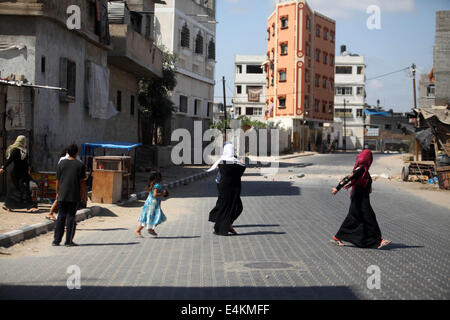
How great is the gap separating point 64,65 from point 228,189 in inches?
341

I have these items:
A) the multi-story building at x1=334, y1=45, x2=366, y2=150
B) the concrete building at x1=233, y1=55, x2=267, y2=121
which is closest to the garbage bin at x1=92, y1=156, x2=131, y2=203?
the concrete building at x1=233, y1=55, x2=267, y2=121

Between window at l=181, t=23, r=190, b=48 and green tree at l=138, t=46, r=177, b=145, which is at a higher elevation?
window at l=181, t=23, r=190, b=48

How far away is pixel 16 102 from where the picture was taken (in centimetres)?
1431

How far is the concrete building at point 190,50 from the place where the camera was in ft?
148

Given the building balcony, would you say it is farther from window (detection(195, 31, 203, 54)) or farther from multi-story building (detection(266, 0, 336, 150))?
multi-story building (detection(266, 0, 336, 150))

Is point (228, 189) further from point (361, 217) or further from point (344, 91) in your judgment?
point (344, 91)

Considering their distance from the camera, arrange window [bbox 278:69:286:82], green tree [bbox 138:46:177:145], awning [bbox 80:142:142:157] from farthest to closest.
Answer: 1. window [bbox 278:69:286:82]
2. green tree [bbox 138:46:177:145]
3. awning [bbox 80:142:142:157]

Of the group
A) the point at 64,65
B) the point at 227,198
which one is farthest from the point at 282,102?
the point at 227,198

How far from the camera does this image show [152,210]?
10.2 m

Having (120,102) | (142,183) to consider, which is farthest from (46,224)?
(120,102)

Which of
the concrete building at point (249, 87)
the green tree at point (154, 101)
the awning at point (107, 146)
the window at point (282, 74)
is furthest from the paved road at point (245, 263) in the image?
the concrete building at point (249, 87)

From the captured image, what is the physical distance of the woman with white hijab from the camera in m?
10.5

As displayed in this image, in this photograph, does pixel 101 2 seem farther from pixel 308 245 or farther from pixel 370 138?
pixel 370 138

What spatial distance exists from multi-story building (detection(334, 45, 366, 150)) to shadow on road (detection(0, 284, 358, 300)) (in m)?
88.3
